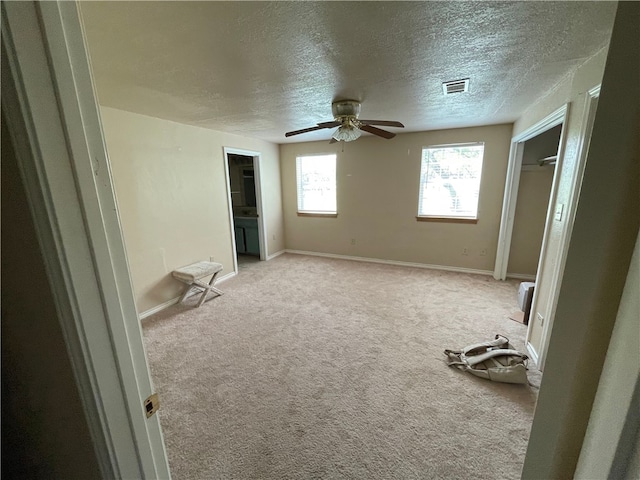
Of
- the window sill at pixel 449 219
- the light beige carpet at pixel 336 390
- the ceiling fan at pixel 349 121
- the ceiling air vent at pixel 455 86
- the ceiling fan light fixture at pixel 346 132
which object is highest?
the ceiling air vent at pixel 455 86

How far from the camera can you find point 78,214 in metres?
0.51

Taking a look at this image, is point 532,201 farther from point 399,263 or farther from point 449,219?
point 399,263

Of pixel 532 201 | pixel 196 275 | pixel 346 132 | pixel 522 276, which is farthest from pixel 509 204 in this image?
pixel 196 275

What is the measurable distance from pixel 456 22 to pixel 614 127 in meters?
1.29

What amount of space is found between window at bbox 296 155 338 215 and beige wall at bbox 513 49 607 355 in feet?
10.2

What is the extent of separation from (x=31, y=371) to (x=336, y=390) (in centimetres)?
167

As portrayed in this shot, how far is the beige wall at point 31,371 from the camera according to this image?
533 millimetres

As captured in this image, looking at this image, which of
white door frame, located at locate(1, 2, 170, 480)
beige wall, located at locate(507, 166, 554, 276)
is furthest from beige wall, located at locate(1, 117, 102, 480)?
beige wall, located at locate(507, 166, 554, 276)

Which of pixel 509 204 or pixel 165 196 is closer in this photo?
pixel 165 196

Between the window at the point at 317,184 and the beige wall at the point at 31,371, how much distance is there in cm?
447

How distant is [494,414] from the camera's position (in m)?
1.67

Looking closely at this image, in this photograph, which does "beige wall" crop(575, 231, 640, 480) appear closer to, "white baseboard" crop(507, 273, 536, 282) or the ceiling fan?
the ceiling fan

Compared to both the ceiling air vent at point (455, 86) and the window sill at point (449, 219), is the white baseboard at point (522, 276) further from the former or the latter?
the ceiling air vent at point (455, 86)

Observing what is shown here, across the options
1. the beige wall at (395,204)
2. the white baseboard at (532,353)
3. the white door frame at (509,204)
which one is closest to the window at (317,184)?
the beige wall at (395,204)
